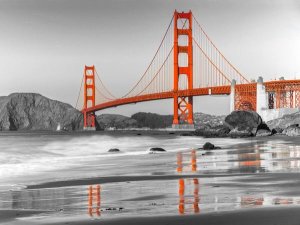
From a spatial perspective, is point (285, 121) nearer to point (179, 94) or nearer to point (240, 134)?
point (240, 134)

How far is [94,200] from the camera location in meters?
8.02

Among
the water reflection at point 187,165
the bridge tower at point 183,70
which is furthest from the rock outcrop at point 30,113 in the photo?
the water reflection at point 187,165

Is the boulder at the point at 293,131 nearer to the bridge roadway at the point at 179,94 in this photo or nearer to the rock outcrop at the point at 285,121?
the rock outcrop at the point at 285,121

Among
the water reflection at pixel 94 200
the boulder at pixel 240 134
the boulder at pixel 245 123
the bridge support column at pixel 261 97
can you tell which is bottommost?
the water reflection at pixel 94 200

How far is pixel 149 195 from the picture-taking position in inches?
326

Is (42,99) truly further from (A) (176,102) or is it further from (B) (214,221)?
(B) (214,221)

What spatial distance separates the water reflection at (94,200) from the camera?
692 centimetres

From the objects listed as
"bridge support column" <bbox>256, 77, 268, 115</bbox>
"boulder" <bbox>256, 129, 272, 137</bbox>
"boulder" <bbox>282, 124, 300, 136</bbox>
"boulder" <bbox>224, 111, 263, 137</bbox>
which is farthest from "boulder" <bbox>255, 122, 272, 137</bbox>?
"bridge support column" <bbox>256, 77, 268, 115</bbox>

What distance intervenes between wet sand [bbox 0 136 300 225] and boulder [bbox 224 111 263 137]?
1371 inches

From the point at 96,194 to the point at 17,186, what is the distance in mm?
2325

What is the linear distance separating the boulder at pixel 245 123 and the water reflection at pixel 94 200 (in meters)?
→ 37.0

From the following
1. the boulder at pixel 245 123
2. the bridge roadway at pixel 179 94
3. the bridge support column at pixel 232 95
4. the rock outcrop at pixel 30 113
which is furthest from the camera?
the rock outcrop at pixel 30 113

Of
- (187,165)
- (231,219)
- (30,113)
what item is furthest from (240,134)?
(30,113)

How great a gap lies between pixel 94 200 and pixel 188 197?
1255 millimetres
